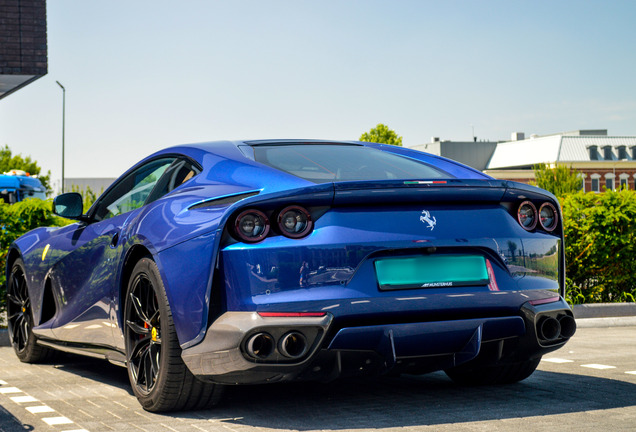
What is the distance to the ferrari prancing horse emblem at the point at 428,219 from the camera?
4328 millimetres

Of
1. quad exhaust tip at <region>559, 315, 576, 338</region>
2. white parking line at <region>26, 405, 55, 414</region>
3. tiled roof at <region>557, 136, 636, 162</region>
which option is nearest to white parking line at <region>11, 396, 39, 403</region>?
white parking line at <region>26, 405, 55, 414</region>

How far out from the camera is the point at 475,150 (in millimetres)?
121250

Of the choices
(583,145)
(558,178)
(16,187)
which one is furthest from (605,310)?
(583,145)

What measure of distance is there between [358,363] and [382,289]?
378 millimetres

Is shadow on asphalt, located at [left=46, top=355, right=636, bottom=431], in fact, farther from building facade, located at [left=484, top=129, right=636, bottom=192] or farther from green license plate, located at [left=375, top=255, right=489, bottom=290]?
building facade, located at [left=484, top=129, right=636, bottom=192]

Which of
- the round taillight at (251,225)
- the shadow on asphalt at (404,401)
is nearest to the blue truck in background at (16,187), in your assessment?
the shadow on asphalt at (404,401)

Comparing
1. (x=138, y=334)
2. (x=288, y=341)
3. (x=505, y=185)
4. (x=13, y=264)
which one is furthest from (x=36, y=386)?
(x=505, y=185)

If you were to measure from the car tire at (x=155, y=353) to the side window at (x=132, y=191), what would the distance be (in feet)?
2.33

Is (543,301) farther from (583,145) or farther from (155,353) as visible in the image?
(583,145)

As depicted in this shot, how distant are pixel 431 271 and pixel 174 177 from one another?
1.66 m

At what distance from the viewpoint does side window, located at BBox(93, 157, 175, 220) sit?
17.8ft

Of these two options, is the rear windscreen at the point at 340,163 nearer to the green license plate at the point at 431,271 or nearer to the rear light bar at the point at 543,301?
the green license plate at the point at 431,271

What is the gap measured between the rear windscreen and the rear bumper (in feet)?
2.48

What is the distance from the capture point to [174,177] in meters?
5.11
